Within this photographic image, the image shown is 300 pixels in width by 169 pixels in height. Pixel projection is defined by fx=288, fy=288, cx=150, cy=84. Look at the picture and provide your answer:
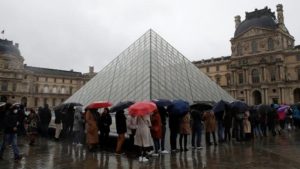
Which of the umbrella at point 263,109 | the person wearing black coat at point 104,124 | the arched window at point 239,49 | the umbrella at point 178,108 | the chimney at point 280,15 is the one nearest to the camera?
the umbrella at point 178,108

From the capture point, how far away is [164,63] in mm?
17016

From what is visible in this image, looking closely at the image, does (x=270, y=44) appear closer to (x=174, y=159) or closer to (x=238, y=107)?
(x=238, y=107)

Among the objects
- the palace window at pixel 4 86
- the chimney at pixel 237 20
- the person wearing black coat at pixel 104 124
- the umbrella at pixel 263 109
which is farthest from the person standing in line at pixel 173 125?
the palace window at pixel 4 86

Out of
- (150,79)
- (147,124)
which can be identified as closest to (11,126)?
(147,124)

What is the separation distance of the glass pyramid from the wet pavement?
6230 millimetres

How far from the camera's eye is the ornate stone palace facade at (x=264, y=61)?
44.8 m

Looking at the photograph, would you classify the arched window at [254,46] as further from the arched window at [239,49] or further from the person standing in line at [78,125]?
the person standing in line at [78,125]

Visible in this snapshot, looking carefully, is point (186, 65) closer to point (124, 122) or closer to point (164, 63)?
point (164, 63)

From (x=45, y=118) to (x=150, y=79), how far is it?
541cm

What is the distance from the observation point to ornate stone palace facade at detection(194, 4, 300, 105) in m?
44.8

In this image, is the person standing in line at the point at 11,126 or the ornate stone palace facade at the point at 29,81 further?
the ornate stone palace facade at the point at 29,81

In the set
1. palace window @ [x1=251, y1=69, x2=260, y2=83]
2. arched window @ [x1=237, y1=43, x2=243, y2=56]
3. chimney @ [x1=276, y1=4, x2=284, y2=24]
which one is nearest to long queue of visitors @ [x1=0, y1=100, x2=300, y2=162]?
palace window @ [x1=251, y1=69, x2=260, y2=83]

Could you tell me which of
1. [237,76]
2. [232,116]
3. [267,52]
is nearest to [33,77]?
[237,76]

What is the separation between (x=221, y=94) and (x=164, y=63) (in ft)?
14.3
